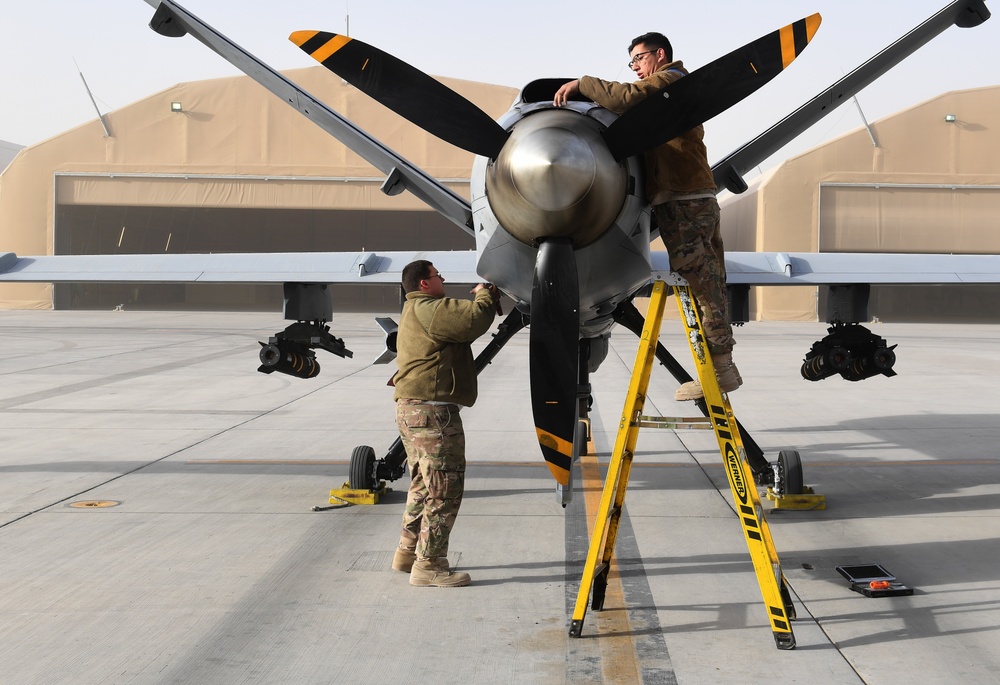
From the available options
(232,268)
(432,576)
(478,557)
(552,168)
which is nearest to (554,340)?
(552,168)

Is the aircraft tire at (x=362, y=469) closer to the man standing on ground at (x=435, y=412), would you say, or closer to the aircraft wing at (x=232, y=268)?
the aircraft wing at (x=232, y=268)

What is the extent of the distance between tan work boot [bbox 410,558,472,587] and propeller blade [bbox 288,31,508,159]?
2554mm

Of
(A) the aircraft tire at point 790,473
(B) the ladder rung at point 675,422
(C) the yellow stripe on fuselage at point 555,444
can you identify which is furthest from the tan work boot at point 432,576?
(A) the aircraft tire at point 790,473

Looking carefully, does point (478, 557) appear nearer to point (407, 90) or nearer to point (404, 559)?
point (404, 559)

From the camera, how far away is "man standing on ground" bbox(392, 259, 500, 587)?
A: 586 cm

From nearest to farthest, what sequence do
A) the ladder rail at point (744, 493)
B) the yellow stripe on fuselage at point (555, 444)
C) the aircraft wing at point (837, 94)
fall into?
the ladder rail at point (744, 493)
the yellow stripe on fuselage at point (555, 444)
the aircraft wing at point (837, 94)

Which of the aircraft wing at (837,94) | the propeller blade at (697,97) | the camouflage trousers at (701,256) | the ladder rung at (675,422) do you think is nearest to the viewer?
the propeller blade at (697,97)

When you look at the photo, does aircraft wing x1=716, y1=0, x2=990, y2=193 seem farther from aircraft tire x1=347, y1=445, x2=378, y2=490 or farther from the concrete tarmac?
aircraft tire x1=347, y1=445, x2=378, y2=490

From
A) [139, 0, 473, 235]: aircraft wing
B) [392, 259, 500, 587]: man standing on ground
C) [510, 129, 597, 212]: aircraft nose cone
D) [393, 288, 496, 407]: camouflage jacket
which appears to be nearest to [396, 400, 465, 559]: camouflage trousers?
[392, 259, 500, 587]: man standing on ground

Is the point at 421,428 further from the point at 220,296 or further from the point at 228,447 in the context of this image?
the point at 220,296

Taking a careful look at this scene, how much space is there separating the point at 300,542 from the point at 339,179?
38.1m

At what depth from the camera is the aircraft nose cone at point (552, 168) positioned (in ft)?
15.3

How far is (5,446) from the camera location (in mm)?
10875

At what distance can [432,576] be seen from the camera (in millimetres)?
5840
